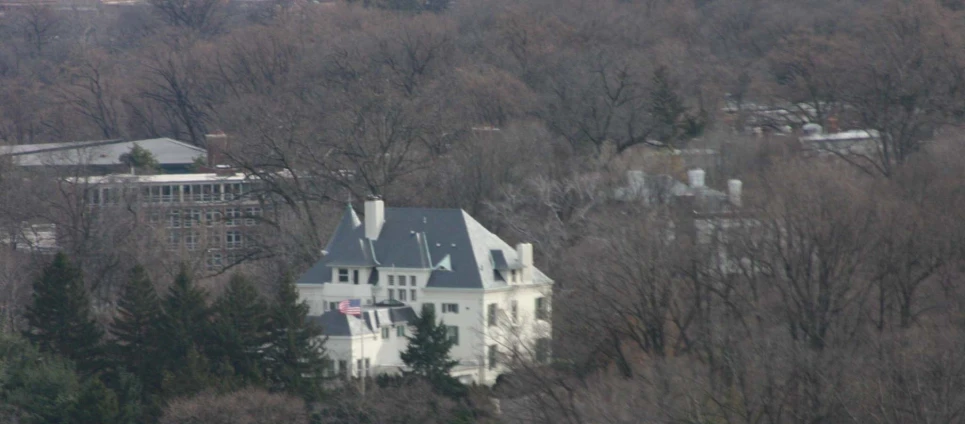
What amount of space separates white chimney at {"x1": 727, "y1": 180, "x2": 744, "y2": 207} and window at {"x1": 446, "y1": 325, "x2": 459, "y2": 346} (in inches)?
261

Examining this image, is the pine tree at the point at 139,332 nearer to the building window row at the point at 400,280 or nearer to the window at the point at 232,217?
the building window row at the point at 400,280

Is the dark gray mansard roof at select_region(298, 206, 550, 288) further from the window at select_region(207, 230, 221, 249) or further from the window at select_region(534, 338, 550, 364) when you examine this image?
the window at select_region(207, 230, 221, 249)

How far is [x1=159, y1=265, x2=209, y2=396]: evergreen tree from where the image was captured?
3628cm

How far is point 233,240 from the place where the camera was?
58.4 metres

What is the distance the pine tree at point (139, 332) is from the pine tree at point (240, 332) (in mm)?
1175

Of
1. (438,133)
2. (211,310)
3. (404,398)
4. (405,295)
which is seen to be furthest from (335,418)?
(438,133)

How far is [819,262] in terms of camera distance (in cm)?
3544

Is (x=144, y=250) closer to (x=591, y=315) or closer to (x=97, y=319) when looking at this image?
(x=97, y=319)

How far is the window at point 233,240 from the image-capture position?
56.0 metres

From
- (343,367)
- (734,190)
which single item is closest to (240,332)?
(343,367)

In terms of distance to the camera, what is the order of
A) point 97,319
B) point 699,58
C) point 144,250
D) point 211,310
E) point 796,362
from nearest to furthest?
point 796,362, point 211,310, point 97,319, point 144,250, point 699,58

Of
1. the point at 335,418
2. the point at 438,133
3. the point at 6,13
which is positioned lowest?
the point at 335,418

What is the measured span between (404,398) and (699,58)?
46.5 metres

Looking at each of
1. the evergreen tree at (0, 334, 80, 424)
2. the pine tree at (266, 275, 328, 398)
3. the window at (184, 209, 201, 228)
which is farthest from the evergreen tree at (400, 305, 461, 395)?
the window at (184, 209, 201, 228)
